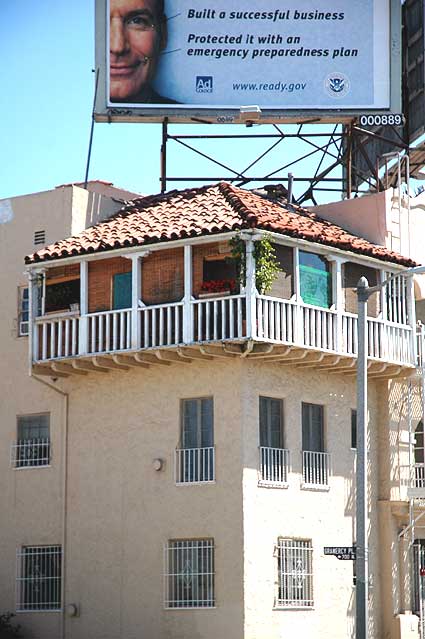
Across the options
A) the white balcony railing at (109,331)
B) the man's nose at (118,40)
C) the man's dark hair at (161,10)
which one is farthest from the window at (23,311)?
the man's dark hair at (161,10)

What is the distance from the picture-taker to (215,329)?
107 ft

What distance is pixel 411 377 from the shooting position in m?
37.1

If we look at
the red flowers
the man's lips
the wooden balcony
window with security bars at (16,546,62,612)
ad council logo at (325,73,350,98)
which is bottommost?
window with security bars at (16,546,62,612)

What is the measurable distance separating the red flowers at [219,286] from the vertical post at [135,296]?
169 centimetres

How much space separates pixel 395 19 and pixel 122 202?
9.47m

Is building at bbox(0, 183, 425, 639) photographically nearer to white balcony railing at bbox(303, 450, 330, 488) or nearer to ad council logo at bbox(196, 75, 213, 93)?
white balcony railing at bbox(303, 450, 330, 488)

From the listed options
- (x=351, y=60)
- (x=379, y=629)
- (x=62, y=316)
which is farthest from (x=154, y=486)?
(x=351, y=60)

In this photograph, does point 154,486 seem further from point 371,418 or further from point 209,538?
point 371,418

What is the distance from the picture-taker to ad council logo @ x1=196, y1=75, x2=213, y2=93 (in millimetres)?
40719

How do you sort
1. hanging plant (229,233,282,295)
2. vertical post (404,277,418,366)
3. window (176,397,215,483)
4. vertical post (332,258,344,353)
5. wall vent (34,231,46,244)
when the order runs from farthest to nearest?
1. wall vent (34,231,46,244)
2. vertical post (404,277,418,366)
3. vertical post (332,258,344,353)
4. window (176,397,215,483)
5. hanging plant (229,233,282,295)

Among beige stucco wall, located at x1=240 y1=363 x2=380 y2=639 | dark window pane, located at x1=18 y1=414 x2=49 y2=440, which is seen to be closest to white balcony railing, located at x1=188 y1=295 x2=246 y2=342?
beige stucco wall, located at x1=240 y1=363 x2=380 y2=639

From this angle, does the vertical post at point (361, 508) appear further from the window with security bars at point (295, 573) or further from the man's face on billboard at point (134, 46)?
the man's face on billboard at point (134, 46)

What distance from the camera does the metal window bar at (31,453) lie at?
119 feet

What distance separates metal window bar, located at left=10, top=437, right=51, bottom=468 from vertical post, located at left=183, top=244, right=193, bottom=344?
18.5 ft
